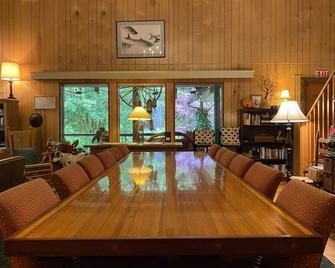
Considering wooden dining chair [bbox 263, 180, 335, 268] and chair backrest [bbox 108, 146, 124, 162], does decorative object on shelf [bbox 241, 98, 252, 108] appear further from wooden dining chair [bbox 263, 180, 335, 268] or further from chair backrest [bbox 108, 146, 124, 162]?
wooden dining chair [bbox 263, 180, 335, 268]

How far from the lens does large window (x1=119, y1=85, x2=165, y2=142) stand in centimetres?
797

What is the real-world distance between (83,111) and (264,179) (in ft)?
21.4

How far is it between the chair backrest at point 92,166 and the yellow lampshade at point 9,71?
17.1 ft

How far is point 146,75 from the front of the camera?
7695 mm

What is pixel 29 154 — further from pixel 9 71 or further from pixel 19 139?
pixel 9 71

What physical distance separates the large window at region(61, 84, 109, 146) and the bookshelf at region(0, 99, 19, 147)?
976 mm

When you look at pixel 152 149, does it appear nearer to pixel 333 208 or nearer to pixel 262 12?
pixel 262 12

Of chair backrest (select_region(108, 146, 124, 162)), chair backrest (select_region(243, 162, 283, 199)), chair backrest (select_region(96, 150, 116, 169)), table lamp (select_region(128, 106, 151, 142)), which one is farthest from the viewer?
table lamp (select_region(128, 106, 151, 142))

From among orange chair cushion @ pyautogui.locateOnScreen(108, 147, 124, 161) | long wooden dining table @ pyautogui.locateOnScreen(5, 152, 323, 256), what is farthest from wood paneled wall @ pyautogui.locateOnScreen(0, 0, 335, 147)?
long wooden dining table @ pyautogui.locateOnScreen(5, 152, 323, 256)

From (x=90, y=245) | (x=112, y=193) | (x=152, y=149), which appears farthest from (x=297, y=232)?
(x=152, y=149)

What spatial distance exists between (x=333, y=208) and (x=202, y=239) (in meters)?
0.57

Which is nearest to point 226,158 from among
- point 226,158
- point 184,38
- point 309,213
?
point 226,158

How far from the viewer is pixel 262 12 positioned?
25.8 feet

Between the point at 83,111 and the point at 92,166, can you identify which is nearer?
the point at 92,166
